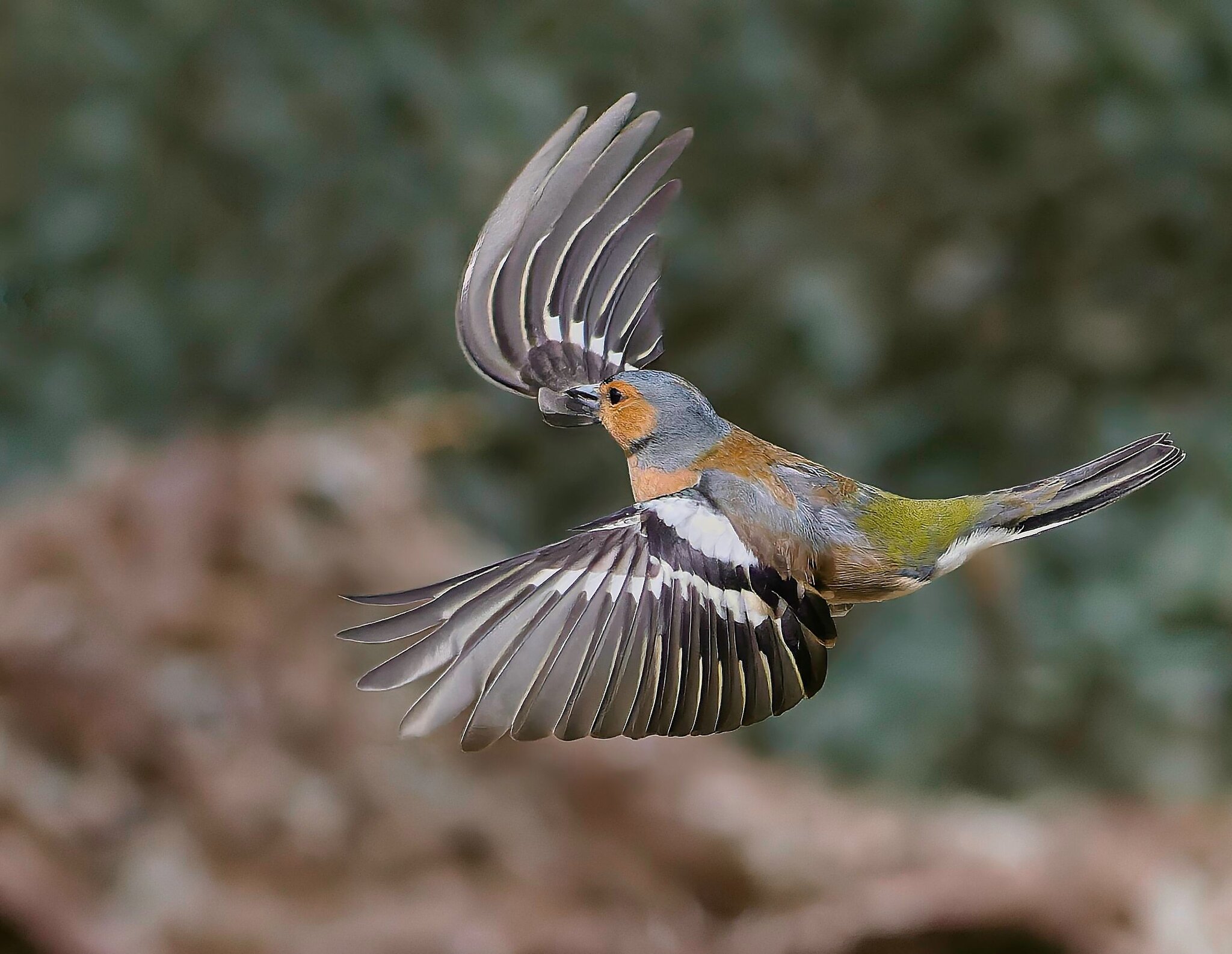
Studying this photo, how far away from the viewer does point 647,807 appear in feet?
9.49

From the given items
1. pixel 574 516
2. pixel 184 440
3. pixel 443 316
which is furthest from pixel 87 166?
pixel 574 516

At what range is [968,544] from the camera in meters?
1.38

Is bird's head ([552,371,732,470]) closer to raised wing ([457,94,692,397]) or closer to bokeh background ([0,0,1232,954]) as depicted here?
raised wing ([457,94,692,397])

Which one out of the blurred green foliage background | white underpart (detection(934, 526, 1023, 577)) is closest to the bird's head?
white underpart (detection(934, 526, 1023, 577))

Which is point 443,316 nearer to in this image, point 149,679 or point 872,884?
point 149,679

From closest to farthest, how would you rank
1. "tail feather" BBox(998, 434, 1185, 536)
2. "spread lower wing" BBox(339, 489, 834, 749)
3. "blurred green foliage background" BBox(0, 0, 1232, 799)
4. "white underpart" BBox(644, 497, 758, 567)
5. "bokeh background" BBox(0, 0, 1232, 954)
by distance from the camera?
"spread lower wing" BBox(339, 489, 834, 749)
"white underpart" BBox(644, 497, 758, 567)
"tail feather" BBox(998, 434, 1185, 536)
"bokeh background" BBox(0, 0, 1232, 954)
"blurred green foliage background" BBox(0, 0, 1232, 799)

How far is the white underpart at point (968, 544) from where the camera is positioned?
4.49 ft

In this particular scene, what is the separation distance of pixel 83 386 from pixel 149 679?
870 millimetres

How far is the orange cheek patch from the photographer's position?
51.2 inches

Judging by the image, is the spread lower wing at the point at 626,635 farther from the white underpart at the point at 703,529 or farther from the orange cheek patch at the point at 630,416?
the orange cheek patch at the point at 630,416

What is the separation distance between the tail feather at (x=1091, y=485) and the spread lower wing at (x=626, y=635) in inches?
11.3

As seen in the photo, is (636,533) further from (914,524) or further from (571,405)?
(914,524)

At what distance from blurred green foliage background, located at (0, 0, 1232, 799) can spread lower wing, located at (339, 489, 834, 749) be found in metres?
1.95

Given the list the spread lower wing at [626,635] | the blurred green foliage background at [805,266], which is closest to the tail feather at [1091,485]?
the spread lower wing at [626,635]
